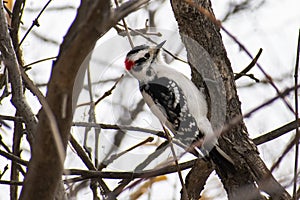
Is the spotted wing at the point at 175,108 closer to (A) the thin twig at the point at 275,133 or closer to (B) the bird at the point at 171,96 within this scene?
(B) the bird at the point at 171,96

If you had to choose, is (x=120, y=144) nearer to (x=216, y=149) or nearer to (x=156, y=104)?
(x=156, y=104)

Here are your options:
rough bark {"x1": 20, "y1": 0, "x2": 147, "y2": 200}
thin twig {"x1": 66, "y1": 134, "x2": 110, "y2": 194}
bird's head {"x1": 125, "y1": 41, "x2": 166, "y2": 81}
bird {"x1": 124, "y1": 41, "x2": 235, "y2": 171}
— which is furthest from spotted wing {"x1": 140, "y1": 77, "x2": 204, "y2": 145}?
rough bark {"x1": 20, "y1": 0, "x2": 147, "y2": 200}

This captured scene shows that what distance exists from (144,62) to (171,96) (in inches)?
15.9

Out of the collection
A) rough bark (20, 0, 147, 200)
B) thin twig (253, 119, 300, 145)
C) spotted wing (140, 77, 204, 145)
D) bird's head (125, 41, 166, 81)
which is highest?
bird's head (125, 41, 166, 81)

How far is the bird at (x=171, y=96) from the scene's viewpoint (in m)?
3.92

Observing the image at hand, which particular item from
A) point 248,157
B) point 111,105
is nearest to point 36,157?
point 248,157

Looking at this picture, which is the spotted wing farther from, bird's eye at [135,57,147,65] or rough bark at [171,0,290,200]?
rough bark at [171,0,290,200]

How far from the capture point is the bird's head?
168 inches

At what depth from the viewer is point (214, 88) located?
356 cm

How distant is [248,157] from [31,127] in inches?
52.2

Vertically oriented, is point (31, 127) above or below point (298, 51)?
above

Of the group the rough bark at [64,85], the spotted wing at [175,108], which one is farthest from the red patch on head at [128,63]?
the rough bark at [64,85]

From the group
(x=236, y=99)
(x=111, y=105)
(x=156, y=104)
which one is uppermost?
(x=111, y=105)

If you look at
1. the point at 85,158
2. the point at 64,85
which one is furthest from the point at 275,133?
the point at 64,85
